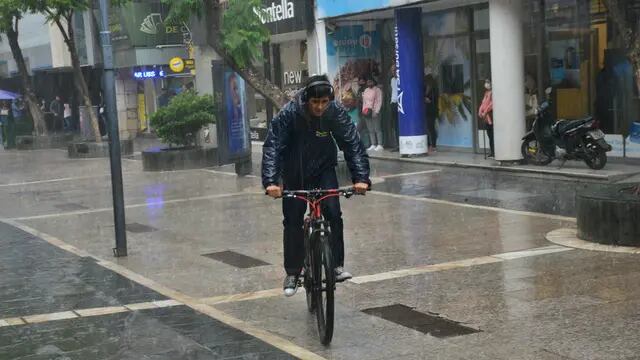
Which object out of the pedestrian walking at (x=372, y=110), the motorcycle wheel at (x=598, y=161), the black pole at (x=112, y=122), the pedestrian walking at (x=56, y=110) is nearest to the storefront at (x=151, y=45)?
the pedestrian walking at (x=56, y=110)

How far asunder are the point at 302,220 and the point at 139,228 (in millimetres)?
5847

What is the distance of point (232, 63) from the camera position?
15602mm

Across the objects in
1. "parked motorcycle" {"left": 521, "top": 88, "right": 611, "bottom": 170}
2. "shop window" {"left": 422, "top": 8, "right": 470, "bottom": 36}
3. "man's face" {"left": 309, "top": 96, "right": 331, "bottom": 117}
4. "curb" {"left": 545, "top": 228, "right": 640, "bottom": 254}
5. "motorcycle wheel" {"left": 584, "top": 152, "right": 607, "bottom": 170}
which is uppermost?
"shop window" {"left": 422, "top": 8, "right": 470, "bottom": 36}

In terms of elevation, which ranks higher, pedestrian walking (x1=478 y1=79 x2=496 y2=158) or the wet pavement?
pedestrian walking (x1=478 y1=79 x2=496 y2=158)

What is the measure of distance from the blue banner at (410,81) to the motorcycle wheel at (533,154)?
10.6 ft

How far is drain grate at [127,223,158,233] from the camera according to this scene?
11625 mm

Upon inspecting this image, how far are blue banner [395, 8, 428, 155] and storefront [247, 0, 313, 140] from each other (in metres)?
3.02

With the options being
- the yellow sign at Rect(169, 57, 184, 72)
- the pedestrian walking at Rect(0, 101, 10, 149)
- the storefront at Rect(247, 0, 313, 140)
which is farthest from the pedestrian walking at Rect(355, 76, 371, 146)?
the pedestrian walking at Rect(0, 101, 10, 149)

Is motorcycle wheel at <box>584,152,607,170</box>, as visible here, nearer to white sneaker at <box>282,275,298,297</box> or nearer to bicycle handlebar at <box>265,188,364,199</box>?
white sneaker at <box>282,275,298,297</box>

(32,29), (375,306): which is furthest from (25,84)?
(375,306)

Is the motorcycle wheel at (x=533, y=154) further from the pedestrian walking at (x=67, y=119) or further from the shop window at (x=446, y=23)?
the pedestrian walking at (x=67, y=119)

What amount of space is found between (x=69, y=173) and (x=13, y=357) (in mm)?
15776

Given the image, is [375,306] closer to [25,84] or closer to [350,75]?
[350,75]

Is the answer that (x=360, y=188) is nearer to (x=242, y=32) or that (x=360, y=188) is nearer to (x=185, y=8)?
(x=242, y=32)
